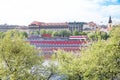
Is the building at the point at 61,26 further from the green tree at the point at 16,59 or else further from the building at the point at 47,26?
the green tree at the point at 16,59

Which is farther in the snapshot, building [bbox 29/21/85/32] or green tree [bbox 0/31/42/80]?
building [bbox 29/21/85/32]

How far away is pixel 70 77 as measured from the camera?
17.1m

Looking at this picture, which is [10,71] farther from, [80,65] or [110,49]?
[110,49]

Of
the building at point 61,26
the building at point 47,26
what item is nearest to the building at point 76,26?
the building at point 61,26

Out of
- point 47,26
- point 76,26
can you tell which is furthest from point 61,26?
point 76,26

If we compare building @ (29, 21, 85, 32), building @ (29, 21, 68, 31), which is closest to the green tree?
building @ (29, 21, 68, 31)

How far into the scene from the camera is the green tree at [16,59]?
15.8 meters

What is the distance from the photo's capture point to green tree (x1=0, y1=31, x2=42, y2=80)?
15.8 m

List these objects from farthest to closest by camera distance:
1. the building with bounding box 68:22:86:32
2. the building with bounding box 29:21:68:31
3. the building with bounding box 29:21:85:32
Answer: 1. the building with bounding box 68:22:86:32
2. the building with bounding box 29:21:85:32
3. the building with bounding box 29:21:68:31

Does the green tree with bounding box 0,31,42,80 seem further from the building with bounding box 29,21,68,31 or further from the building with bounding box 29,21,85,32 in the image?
the building with bounding box 29,21,85,32

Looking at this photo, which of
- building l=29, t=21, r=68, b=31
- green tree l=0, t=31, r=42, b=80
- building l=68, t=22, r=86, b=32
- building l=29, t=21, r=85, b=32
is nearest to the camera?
green tree l=0, t=31, r=42, b=80

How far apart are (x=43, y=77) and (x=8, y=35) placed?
2.46 meters

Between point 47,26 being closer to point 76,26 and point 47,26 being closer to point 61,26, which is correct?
point 61,26

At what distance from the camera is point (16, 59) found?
15789 millimetres
